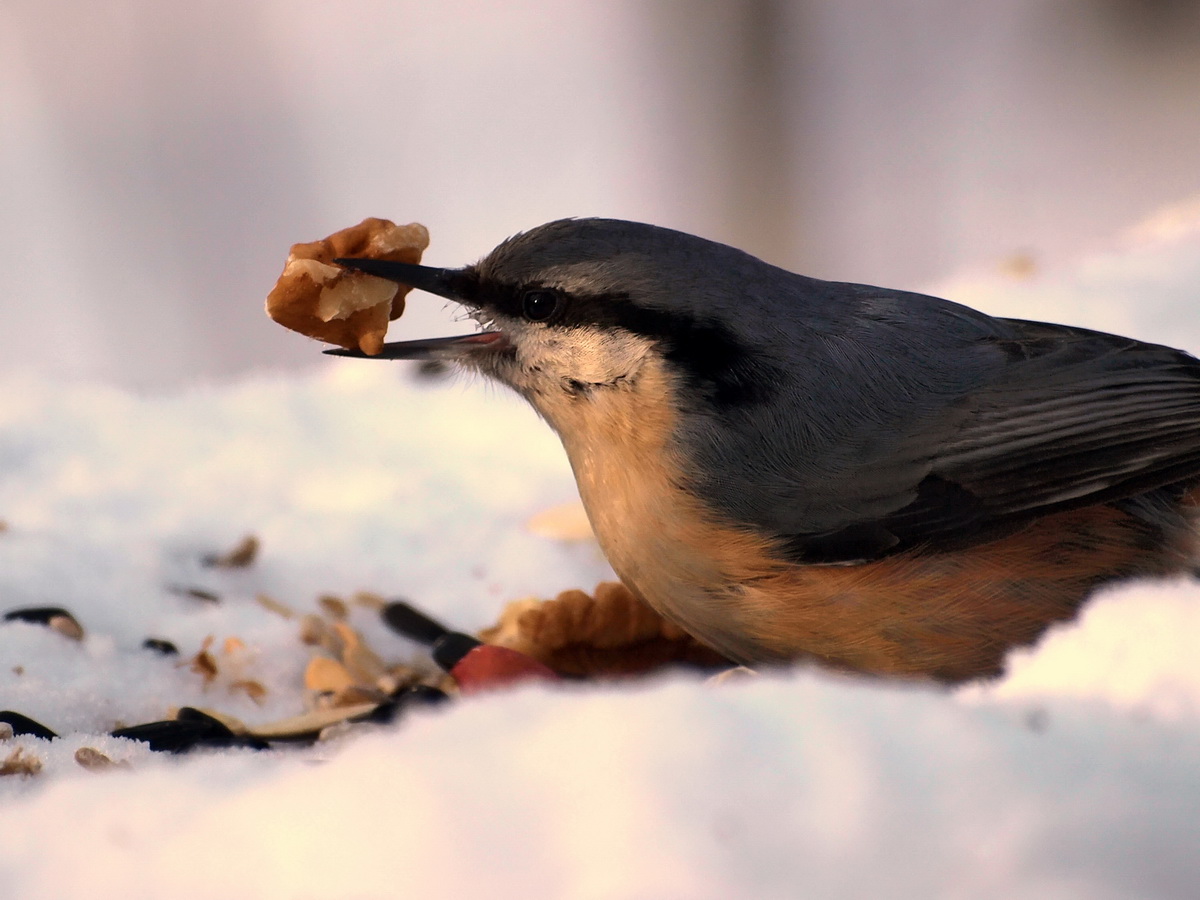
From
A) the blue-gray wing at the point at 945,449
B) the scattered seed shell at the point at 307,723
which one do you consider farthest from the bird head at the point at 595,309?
the scattered seed shell at the point at 307,723

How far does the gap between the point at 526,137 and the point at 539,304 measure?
154 inches

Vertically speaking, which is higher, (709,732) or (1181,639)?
(1181,639)

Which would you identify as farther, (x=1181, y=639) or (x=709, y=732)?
(x=1181, y=639)

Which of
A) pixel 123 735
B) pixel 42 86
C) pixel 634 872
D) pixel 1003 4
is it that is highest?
pixel 1003 4

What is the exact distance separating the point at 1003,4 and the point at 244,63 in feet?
11.6

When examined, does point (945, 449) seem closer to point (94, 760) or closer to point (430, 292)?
point (430, 292)

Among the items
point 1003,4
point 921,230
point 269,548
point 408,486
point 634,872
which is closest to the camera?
point 634,872

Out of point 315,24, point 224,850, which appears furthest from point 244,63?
point 224,850

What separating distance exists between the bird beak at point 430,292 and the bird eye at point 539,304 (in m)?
0.06

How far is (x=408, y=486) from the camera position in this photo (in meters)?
2.55

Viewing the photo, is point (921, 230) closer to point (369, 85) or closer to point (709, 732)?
point (369, 85)

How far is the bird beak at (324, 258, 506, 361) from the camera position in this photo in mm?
1688

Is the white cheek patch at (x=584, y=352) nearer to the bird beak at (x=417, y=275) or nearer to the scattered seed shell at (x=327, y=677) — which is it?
the bird beak at (x=417, y=275)

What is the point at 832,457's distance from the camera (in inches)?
62.0
